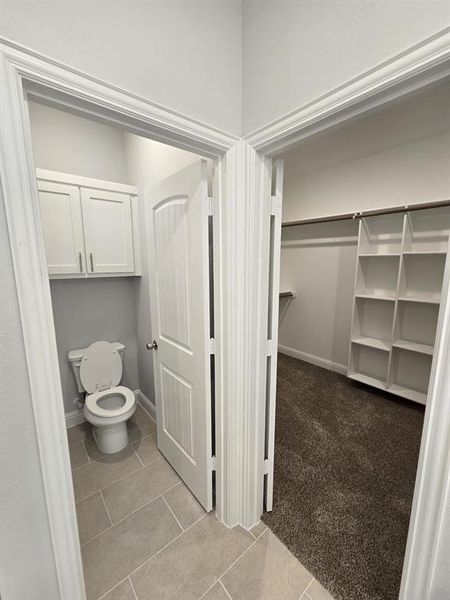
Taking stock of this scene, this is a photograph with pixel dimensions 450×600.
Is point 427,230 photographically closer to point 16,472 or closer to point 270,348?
point 270,348

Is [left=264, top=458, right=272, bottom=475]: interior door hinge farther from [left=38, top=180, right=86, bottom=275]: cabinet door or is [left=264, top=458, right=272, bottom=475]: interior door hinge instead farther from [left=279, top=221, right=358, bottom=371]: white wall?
[left=279, top=221, right=358, bottom=371]: white wall

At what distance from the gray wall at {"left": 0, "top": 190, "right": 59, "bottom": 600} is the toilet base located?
3.91ft

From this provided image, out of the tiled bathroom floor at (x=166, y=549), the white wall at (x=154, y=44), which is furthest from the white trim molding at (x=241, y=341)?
the white wall at (x=154, y=44)

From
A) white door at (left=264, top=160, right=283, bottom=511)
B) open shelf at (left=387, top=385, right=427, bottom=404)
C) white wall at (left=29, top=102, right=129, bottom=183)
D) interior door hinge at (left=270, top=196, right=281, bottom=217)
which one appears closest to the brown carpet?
open shelf at (left=387, top=385, right=427, bottom=404)

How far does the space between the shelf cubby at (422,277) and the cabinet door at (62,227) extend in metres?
3.05

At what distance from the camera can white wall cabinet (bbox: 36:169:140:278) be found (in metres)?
1.82

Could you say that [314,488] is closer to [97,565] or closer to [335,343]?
[97,565]

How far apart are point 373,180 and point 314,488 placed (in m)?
3.03

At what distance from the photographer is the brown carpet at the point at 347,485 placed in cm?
125

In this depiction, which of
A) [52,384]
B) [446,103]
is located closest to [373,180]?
[446,103]

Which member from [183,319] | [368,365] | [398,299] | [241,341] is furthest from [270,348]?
[368,365]

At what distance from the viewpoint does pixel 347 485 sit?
66.9 inches

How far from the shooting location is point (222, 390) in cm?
133

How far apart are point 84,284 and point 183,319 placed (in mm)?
1283
